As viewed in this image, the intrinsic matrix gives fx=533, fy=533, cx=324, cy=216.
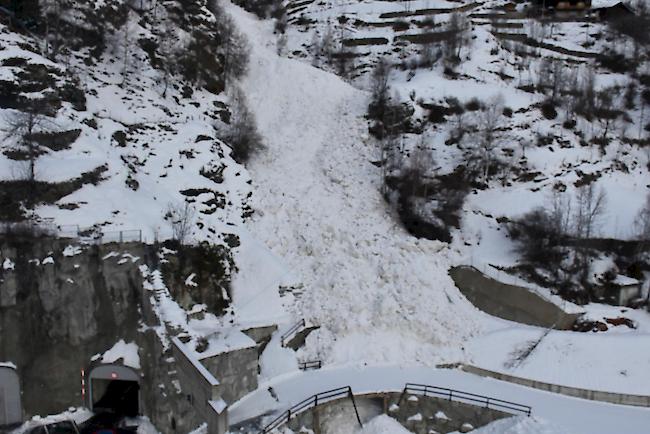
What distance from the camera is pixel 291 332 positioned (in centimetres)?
2430

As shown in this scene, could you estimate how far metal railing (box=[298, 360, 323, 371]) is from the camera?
23.3 metres

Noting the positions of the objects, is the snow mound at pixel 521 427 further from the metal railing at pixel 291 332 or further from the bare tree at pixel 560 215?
the bare tree at pixel 560 215

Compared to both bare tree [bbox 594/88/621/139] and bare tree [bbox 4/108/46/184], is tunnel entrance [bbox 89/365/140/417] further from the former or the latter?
bare tree [bbox 594/88/621/139]

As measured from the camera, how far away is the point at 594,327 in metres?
26.3

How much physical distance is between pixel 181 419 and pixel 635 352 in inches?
761

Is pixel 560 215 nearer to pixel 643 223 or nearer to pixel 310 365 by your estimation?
pixel 643 223

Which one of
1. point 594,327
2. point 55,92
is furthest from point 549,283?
point 55,92

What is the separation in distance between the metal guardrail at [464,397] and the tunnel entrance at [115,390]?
1073 centimetres

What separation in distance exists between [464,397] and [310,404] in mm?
6178

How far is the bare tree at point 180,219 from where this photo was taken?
24312mm

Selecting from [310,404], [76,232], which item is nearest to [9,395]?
[76,232]

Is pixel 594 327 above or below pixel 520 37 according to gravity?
below

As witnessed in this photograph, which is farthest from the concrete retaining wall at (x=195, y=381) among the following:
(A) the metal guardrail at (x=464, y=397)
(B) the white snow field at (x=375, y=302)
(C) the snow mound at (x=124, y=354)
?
(A) the metal guardrail at (x=464, y=397)

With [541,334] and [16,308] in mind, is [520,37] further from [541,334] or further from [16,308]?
[16,308]
